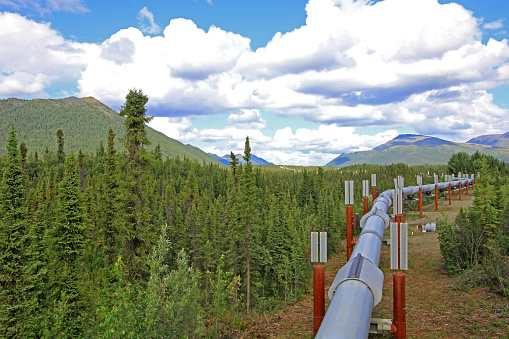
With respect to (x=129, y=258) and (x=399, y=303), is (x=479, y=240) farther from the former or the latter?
(x=129, y=258)

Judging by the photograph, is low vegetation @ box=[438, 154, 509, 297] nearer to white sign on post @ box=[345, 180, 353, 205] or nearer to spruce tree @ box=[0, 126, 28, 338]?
white sign on post @ box=[345, 180, 353, 205]

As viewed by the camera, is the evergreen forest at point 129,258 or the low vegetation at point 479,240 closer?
the evergreen forest at point 129,258

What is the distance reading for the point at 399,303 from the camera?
8883 millimetres

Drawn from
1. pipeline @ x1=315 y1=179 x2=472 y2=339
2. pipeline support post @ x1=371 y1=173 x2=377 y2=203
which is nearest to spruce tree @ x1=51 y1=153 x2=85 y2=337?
pipeline support post @ x1=371 y1=173 x2=377 y2=203

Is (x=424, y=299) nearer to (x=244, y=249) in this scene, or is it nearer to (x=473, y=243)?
(x=473, y=243)

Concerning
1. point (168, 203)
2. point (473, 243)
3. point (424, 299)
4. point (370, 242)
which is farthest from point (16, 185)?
point (168, 203)

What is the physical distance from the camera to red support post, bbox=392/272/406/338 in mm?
8820

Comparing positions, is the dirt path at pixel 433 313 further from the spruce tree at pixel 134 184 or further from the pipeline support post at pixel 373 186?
the spruce tree at pixel 134 184

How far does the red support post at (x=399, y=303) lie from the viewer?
8820 millimetres

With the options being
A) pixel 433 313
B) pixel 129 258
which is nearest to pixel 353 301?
pixel 433 313

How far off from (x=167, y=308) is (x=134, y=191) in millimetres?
18182

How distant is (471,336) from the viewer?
9.53m

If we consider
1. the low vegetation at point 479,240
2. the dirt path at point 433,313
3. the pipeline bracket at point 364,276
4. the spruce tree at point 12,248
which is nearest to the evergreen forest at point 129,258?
the spruce tree at point 12,248

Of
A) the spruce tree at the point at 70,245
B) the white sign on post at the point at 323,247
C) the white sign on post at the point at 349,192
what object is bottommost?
the spruce tree at the point at 70,245
